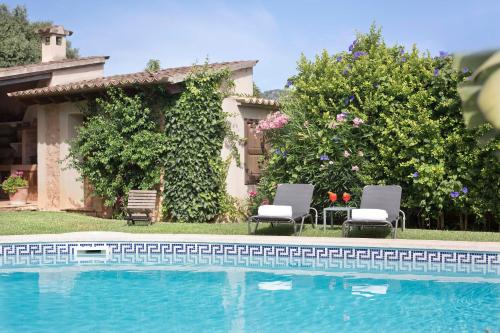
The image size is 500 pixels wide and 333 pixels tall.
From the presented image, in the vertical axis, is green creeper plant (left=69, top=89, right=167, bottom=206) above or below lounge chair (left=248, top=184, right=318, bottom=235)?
above

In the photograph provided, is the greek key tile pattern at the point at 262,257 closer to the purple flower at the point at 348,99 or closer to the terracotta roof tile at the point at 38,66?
the purple flower at the point at 348,99

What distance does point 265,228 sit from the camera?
40.8 feet

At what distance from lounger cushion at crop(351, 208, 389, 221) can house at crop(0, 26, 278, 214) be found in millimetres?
4801

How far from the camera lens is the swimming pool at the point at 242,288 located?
635 centimetres

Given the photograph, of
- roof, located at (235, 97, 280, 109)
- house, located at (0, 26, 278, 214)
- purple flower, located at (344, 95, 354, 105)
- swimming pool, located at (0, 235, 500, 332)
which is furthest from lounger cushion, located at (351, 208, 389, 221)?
roof, located at (235, 97, 280, 109)

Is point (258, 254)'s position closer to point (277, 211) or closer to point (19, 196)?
point (277, 211)

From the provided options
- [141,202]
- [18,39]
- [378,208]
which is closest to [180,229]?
[141,202]

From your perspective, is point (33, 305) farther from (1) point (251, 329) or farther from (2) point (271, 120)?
(2) point (271, 120)

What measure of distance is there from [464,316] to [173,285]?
12.3 ft

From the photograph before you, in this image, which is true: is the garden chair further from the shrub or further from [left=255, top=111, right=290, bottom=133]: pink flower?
the shrub

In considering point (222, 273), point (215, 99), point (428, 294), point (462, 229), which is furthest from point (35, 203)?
point (428, 294)

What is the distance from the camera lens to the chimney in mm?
19422

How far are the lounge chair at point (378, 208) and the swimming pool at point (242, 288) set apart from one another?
0.92 m

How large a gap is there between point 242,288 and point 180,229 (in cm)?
426
